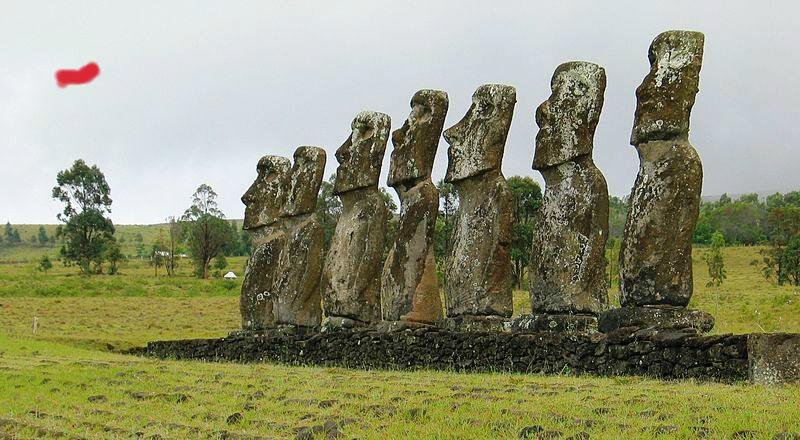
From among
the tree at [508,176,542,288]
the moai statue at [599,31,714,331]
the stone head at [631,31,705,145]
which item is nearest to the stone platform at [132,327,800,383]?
the moai statue at [599,31,714,331]

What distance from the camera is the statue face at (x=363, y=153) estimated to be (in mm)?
20875

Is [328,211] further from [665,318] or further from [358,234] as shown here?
[665,318]

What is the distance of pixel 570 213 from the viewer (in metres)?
16.6

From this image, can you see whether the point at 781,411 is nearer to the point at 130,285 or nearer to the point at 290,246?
the point at 290,246

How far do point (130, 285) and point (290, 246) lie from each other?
34.5 m

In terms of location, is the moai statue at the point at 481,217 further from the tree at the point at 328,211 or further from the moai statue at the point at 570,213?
the tree at the point at 328,211

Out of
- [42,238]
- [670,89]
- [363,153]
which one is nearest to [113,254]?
[363,153]

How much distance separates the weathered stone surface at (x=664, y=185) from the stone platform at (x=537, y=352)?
1.02 meters

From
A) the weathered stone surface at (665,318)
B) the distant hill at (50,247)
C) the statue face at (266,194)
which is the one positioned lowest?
the weathered stone surface at (665,318)

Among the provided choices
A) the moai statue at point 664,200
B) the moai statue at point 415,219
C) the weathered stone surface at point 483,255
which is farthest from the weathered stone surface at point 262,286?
the moai statue at point 664,200

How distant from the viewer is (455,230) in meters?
18.5

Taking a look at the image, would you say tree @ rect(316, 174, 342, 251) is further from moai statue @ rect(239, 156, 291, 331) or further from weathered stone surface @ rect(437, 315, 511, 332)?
weathered stone surface @ rect(437, 315, 511, 332)

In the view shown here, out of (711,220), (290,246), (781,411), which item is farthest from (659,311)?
(711,220)

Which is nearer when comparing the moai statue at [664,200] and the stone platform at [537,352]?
the stone platform at [537,352]
